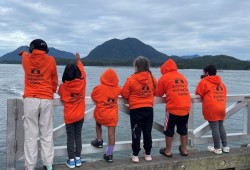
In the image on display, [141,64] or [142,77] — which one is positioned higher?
[141,64]

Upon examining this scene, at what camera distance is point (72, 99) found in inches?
189

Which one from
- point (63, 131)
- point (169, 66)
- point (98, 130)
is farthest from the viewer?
point (169, 66)

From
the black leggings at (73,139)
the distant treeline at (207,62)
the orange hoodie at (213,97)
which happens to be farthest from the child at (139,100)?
the distant treeline at (207,62)

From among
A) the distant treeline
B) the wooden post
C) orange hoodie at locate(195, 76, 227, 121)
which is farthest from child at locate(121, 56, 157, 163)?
the distant treeline

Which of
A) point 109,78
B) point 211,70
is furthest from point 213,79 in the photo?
point 109,78

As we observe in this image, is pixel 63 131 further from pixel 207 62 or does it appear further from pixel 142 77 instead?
pixel 207 62

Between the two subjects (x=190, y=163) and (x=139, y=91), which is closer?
(x=139, y=91)

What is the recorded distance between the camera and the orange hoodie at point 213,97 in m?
5.73

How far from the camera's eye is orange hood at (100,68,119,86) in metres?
5.09

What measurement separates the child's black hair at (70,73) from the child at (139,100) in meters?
0.83

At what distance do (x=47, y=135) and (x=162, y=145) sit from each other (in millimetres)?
2176

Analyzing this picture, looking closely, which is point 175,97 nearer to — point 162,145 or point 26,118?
point 162,145

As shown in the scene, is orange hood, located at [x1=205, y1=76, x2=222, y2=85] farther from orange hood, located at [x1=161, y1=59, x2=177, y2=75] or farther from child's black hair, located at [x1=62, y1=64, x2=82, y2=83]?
child's black hair, located at [x1=62, y1=64, x2=82, y2=83]

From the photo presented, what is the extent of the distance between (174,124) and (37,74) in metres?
2.37
